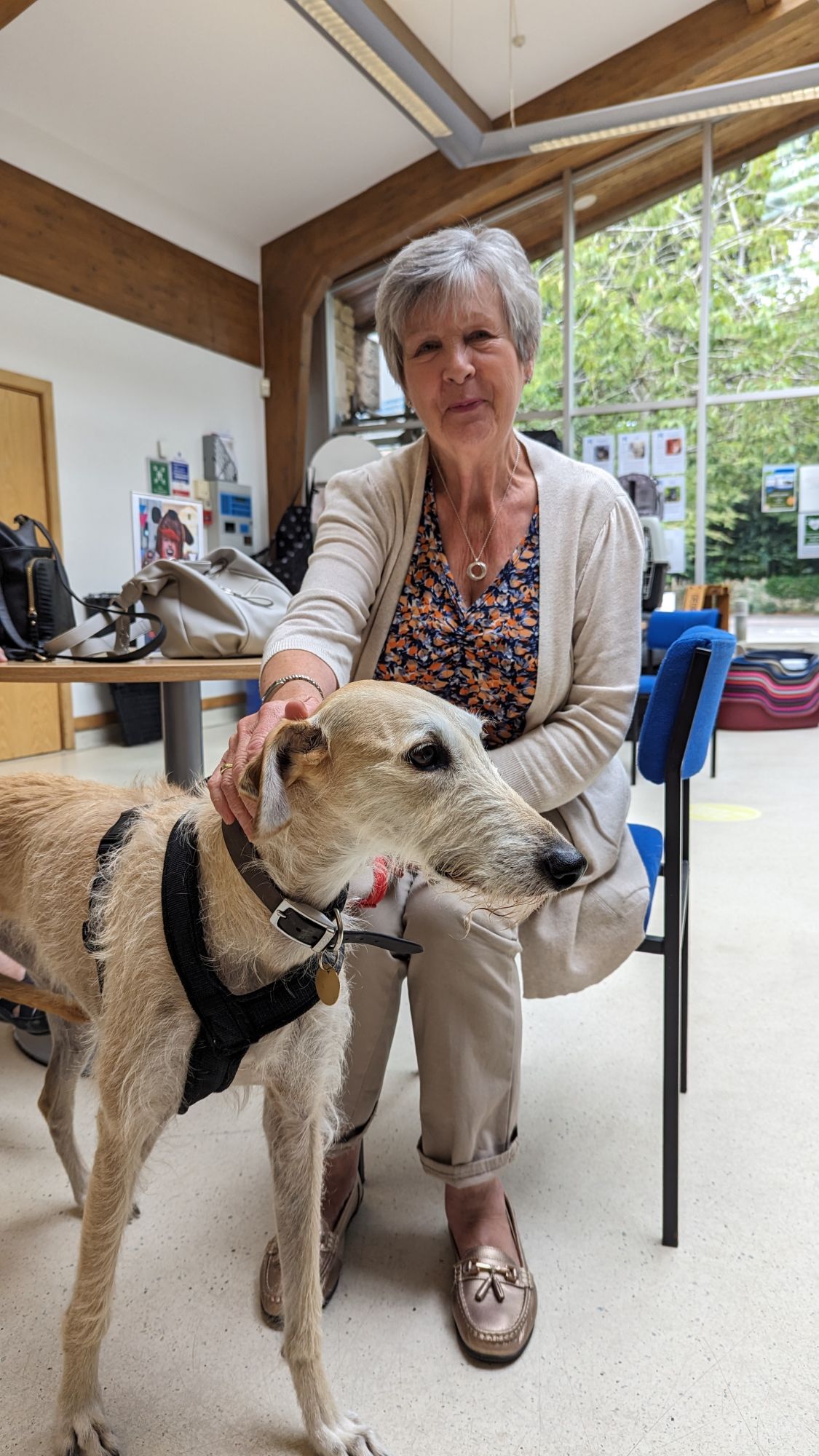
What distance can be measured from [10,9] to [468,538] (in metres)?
4.14

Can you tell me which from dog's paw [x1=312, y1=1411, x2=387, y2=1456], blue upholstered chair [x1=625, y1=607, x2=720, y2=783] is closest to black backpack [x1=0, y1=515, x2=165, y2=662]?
dog's paw [x1=312, y1=1411, x2=387, y2=1456]

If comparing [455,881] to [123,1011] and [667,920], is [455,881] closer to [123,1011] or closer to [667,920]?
[123,1011]

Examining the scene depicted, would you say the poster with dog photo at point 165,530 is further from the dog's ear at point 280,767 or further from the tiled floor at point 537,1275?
the dog's ear at point 280,767

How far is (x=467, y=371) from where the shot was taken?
1329mm

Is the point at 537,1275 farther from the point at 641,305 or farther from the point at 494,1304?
the point at 641,305

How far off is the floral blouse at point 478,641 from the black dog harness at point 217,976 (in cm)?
52

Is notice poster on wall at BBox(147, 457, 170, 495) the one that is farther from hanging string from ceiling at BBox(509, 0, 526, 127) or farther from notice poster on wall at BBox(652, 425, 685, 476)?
notice poster on wall at BBox(652, 425, 685, 476)

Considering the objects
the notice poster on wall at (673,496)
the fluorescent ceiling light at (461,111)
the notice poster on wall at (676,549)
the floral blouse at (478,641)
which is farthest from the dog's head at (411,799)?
the notice poster on wall at (673,496)

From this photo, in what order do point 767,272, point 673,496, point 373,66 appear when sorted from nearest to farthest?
point 373,66 < point 767,272 < point 673,496

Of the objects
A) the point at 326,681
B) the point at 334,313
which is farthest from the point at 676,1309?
the point at 334,313

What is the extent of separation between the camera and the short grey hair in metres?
1.32

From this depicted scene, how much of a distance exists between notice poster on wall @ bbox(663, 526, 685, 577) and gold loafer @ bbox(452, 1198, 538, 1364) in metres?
6.55

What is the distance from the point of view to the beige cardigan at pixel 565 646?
4.16 feet

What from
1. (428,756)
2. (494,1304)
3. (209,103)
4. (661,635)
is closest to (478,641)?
(428,756)
